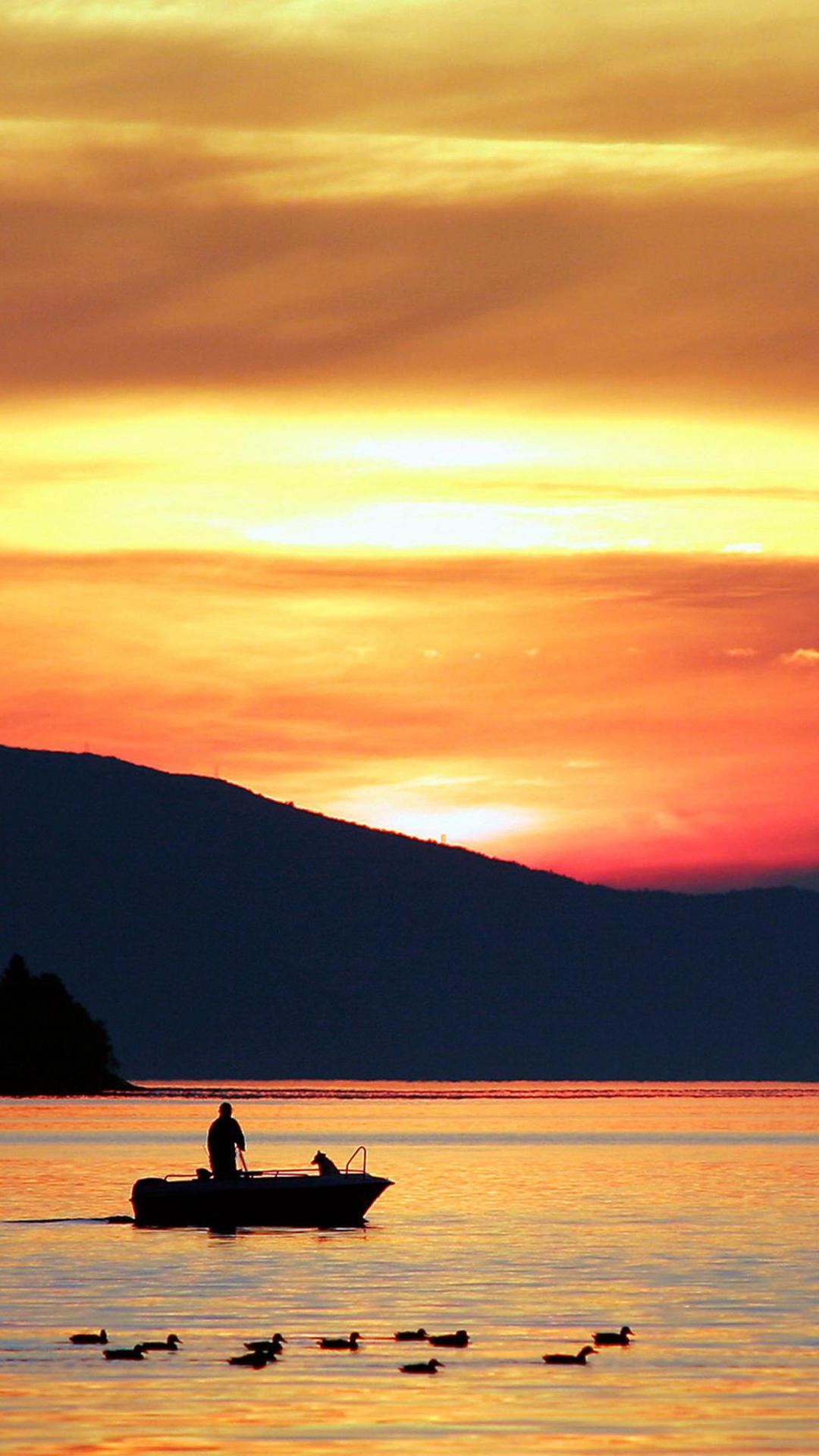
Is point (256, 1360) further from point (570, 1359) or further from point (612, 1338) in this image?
point (612, 1338)

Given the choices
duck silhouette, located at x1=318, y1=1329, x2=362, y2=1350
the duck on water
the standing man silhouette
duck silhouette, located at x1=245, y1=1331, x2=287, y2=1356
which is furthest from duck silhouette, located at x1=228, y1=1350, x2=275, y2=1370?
the duck on water

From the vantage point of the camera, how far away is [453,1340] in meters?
51.2

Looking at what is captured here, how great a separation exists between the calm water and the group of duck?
1.05 feet

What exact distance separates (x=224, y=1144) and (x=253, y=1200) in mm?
2538

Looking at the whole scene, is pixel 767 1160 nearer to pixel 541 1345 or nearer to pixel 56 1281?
pixel 56 1281

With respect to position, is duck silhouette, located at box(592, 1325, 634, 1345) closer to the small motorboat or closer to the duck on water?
the duck on water

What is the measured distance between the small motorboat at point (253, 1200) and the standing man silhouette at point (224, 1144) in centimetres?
29

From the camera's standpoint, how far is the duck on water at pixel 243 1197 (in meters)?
78.3

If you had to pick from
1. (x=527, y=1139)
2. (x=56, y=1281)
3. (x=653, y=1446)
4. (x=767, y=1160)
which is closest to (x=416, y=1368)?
(x=653, y=1446)

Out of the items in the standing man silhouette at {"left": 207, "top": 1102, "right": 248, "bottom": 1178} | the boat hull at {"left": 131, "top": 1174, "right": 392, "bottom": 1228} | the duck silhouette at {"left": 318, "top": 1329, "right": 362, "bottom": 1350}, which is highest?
the standing man silhouette at {"left": 207, "top": 1102, "right": 248, "bottom": 1178}

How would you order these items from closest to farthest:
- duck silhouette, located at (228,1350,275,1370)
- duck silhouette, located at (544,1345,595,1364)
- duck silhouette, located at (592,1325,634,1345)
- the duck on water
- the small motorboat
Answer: duck silhouette, located at (228,1350,275,1370) < duck silhouette, located at (544,1345,595,1364) < duck silhouette, located at (592,1325,634,1345) < the duck on water < the small motorboat

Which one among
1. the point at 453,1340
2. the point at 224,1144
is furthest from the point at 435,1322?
the point at 224,1144

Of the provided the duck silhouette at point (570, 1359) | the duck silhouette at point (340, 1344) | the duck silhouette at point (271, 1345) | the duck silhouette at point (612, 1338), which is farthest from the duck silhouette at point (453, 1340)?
the duck silhouette at point (271, 1345)

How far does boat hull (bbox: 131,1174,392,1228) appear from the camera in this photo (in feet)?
258
